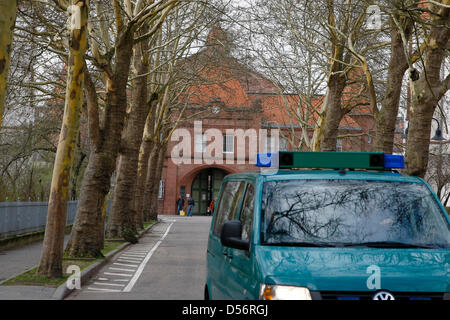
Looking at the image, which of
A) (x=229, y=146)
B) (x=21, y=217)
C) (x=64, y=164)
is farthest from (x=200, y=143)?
(x=64, y=164)

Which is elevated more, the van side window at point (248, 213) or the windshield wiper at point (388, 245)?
the van side window at point (248, 213)

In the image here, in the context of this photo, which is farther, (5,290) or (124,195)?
(124,195)

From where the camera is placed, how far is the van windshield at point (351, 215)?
5.84m

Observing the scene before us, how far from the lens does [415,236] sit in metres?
5.97

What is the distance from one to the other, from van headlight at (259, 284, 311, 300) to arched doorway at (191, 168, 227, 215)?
66.9 meters

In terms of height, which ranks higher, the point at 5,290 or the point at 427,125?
the point at 427,125

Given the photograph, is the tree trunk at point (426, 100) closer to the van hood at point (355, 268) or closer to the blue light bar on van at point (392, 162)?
the blue light bar on van at point (392, 162)

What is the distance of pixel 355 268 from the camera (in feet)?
17.1

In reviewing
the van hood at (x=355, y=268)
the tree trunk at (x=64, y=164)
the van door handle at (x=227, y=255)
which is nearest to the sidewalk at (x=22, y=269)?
the tree trunk at (x=64, y=164)

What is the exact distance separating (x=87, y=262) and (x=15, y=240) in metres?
7.92

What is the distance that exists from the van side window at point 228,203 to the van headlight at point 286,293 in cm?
199

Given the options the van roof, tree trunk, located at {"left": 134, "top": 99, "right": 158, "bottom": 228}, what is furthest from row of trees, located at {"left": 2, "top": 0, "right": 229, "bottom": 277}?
the van roof
